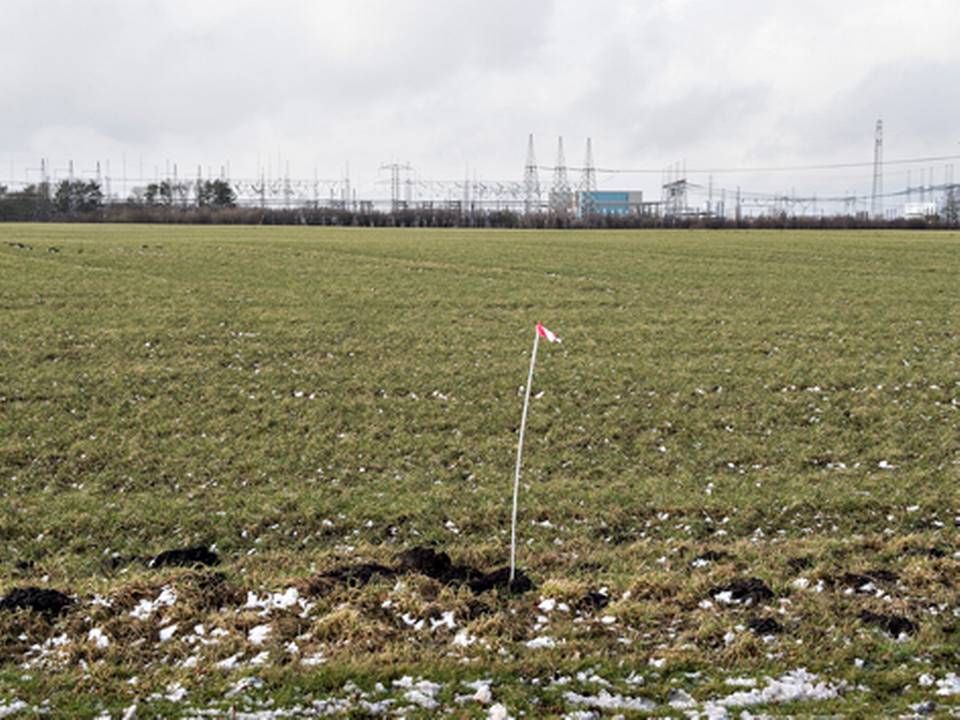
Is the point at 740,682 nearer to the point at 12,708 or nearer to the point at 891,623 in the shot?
the point at 891,623

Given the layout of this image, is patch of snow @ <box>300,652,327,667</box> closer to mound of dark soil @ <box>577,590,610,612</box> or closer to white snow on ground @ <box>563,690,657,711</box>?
white snow on ground @ <box>563,690,657,711</box>

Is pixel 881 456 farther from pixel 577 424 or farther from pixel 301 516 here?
pixel 301 516

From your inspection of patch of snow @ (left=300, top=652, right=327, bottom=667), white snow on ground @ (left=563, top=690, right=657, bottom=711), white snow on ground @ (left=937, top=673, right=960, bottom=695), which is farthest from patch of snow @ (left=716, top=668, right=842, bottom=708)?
patch of snow @ (left=300, top=652, right=327, bottom=667)

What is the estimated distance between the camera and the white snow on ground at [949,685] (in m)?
6.56

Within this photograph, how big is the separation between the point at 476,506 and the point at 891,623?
5589mm

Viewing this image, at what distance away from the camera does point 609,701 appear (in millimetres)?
6520

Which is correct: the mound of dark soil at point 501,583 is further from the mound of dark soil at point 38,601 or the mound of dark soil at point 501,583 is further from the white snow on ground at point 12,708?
the white snow on ground at point 12,708

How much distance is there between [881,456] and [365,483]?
7.28 meters

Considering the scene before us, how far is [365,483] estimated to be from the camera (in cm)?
1320

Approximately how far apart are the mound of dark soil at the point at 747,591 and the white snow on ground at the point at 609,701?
2.08m

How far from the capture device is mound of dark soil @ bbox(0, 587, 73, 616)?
8.22m

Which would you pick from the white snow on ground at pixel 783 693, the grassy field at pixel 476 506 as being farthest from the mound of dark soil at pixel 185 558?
the white snow on ground at pixel 783 693

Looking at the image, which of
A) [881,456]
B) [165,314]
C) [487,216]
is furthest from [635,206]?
[881,456]

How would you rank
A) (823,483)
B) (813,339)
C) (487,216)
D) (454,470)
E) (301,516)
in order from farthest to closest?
(487,216) → (813,339) → (454,470) → (823,483) → (301,516)
